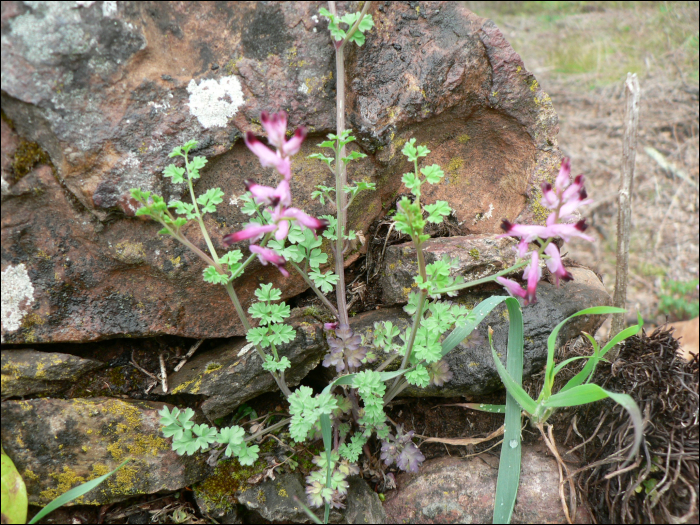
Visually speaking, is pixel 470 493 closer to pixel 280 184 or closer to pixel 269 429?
pixel 269 429

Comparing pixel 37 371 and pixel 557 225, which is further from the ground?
pixel 557 225

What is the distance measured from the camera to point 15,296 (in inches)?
82.4

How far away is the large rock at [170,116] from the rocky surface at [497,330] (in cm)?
58

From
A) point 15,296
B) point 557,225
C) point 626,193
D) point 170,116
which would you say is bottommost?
point 626,193

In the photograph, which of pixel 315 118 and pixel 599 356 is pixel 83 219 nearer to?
pixel 315 118

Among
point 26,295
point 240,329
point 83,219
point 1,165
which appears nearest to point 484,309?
point 240,329

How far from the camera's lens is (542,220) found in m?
2.71

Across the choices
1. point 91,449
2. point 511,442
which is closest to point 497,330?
point 511,442

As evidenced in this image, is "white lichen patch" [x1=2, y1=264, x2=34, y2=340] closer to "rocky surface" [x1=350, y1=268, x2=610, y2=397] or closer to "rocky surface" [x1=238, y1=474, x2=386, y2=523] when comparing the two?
"rocky surface" [x1=238, y1=474, x2=386, y2=523]

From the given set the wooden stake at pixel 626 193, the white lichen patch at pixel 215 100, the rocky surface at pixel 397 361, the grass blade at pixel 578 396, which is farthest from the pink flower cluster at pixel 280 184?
the wooden stake at pixel 626 193

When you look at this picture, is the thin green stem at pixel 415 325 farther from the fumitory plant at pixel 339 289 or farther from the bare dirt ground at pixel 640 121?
the bare dirt ground at pixel 640 121

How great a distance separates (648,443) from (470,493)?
2.48ft

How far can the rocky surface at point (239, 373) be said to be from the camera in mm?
2268

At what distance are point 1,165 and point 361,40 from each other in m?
1.62
